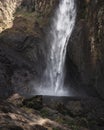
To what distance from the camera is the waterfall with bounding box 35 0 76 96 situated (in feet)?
161

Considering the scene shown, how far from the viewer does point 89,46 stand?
4462 centimetres

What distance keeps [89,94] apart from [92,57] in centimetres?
576

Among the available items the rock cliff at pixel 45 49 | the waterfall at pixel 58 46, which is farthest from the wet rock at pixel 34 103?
the waterfall at pixel 58 46

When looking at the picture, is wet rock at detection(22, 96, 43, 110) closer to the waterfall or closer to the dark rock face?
the dark rock face

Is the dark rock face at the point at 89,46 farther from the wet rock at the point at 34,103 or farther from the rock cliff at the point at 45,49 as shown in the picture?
the wet rock at the point at 34,103

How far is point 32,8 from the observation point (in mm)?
58969

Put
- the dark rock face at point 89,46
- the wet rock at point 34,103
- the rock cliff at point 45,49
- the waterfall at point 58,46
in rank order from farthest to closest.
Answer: the waterfall at point 58,46, the rock cliff at point 45,49, the dark rock face at point 89,46, the wet rock at point 34,103

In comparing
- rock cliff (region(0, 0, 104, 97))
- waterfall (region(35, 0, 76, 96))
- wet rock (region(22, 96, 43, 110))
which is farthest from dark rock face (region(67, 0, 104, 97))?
wet rock (region(22, 96, 43, 110))

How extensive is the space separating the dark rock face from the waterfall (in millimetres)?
2336

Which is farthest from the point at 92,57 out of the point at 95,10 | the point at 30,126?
the point at 30,126

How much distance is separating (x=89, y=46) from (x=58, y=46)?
26.7 feet

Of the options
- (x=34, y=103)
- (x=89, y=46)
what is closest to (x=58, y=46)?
(x=89, y=46)

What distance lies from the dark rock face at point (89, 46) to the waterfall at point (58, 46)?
2336 millimetres

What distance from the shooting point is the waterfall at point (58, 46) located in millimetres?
48941
